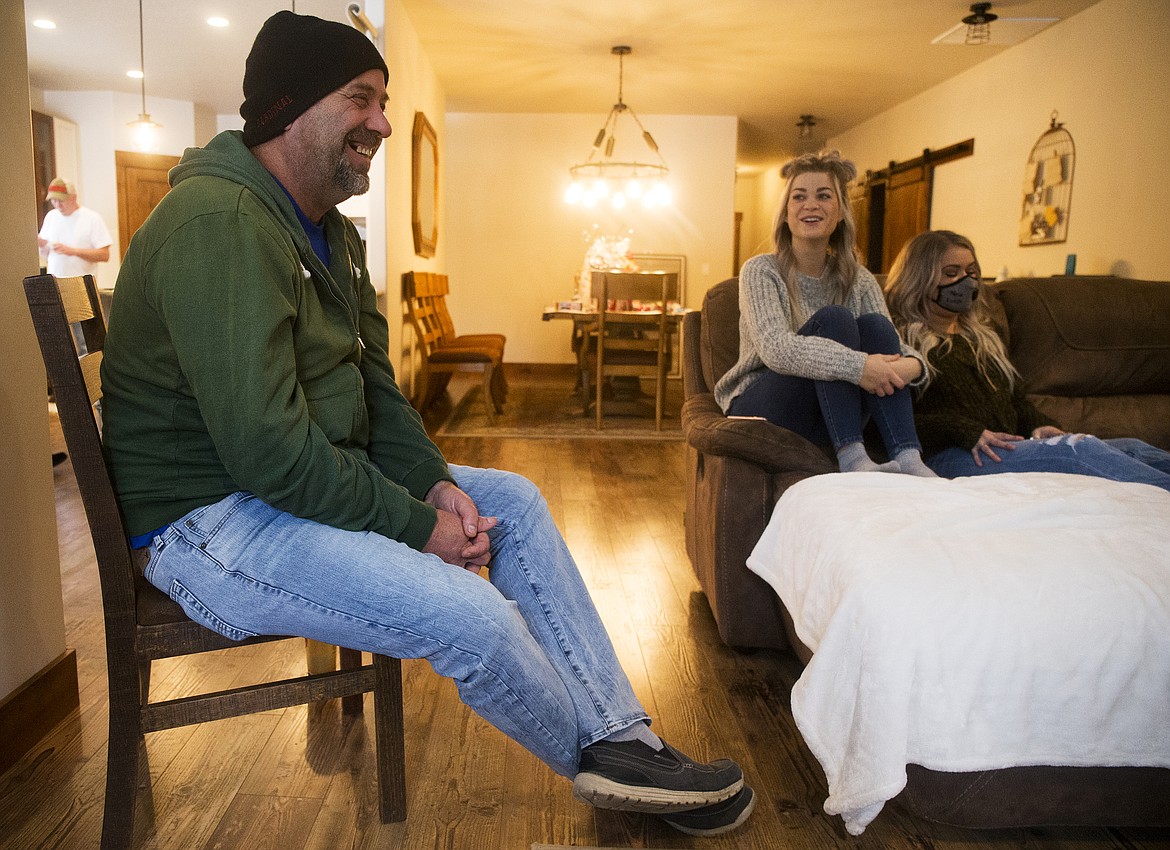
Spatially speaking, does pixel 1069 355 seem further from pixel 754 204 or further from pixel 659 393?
pixel 754 204

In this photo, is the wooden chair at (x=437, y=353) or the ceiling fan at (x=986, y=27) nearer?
the ceiling fan at (x=986, y=27)

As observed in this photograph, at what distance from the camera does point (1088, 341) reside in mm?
2561

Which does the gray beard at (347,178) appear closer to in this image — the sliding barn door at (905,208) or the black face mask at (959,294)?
the black face mask at (959,294)

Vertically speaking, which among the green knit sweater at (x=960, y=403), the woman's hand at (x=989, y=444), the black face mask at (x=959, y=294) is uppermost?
the black face mask at (x=959, y=294)

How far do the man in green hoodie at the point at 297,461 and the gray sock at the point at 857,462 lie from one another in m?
0.86

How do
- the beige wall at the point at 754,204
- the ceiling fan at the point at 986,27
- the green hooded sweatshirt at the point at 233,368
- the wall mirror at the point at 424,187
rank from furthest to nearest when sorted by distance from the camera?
the beige wall at the point at 754,204 < the wall mirror at the point at 424,187 < the ceiling fan at the point at 986,27 < the green hooded sweatshirt at the point at 233,368

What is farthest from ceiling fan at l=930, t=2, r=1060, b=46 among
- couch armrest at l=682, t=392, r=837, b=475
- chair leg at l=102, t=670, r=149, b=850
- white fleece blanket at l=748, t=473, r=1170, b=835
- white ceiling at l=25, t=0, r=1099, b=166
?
chair leg at l=102, t=670, r=149, b=850

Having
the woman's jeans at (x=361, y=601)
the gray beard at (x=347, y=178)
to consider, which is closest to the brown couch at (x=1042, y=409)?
the woman's jeans at (x=361, y=601)

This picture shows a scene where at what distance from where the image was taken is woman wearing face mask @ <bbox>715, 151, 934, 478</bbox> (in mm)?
2043

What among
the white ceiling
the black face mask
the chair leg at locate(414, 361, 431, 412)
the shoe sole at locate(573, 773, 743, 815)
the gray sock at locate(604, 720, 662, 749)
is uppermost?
the white ceiling

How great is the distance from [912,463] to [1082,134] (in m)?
4.21

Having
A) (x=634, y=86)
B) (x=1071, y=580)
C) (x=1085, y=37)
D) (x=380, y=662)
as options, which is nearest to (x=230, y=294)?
(x=380, y=662)

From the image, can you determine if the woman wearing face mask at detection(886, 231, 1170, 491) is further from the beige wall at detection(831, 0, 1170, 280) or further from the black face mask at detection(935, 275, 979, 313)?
the beige wall at detection(831, 0, 1170, 280)

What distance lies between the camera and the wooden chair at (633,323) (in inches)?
209
